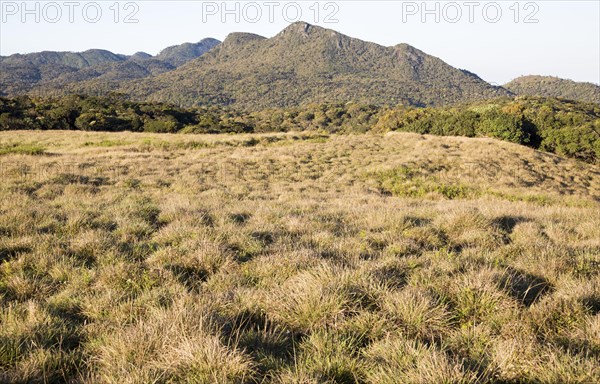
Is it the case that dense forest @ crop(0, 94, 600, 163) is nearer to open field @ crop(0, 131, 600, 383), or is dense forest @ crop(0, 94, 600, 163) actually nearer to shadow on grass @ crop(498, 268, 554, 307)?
open field @ crop(0, 131, 600, 383)

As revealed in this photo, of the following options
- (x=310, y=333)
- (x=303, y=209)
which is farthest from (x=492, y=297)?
(x=303, y=209)

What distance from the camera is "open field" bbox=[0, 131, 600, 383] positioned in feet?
7.70

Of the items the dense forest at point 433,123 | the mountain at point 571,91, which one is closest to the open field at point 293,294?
the dense forest at point 433,123

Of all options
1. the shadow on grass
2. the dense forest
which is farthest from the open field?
the dense forest

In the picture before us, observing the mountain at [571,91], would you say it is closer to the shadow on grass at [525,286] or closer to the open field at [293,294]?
the open field at [293,294]

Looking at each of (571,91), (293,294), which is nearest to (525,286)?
(293,294)

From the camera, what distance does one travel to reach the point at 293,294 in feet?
10.7

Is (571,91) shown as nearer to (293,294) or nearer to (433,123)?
(433,123)

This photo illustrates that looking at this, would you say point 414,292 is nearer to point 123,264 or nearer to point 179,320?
point 179,320

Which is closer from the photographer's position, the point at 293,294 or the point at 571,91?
the point at 293,294

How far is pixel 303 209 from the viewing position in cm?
822

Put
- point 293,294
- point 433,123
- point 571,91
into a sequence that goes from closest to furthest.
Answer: point 293,294 < point 433,123 < point 571,91

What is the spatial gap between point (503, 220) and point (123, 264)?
273 inches

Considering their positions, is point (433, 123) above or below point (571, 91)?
below
